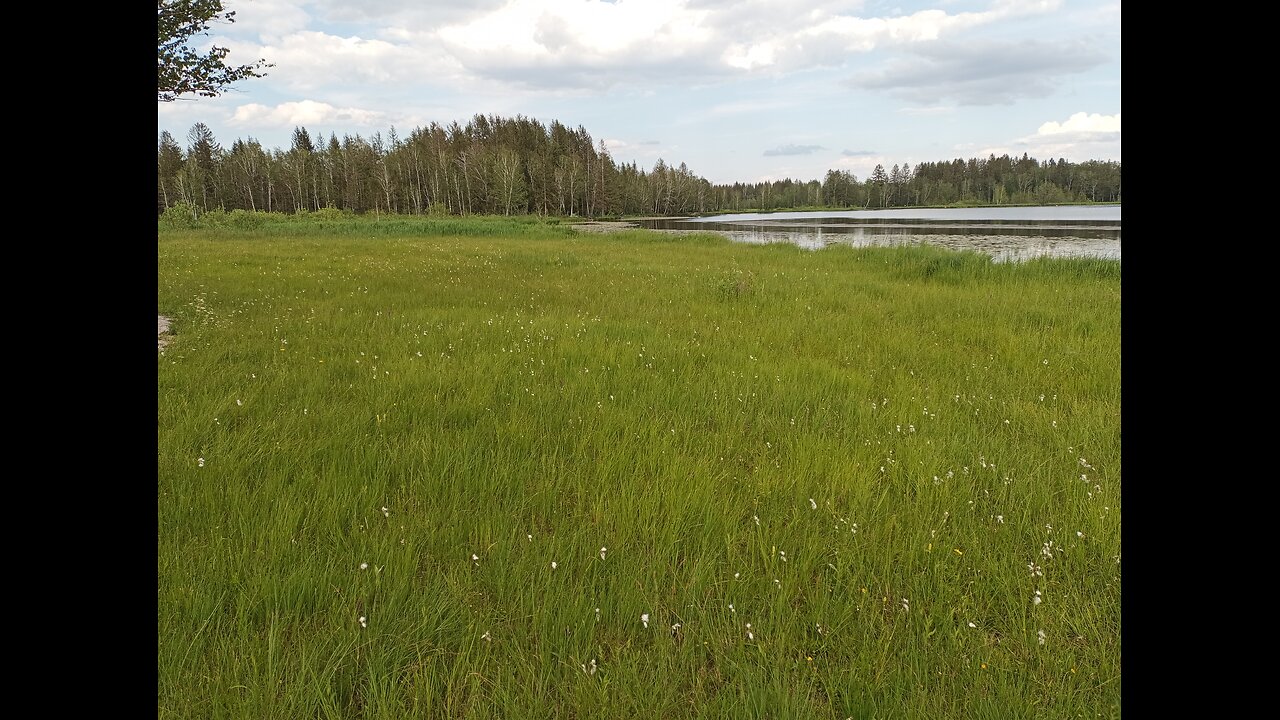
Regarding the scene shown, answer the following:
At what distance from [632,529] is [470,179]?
107881 millimetres

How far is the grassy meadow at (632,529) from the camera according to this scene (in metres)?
2.34

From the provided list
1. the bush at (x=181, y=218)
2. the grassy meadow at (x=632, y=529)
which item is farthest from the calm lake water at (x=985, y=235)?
the bush at (x=181, y=218)

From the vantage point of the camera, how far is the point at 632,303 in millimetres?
11469

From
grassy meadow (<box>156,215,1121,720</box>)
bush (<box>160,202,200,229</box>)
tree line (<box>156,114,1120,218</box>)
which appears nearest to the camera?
grassy meadow (<box>156,215,1121,720</box>)

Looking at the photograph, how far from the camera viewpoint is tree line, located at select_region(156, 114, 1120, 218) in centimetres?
9738

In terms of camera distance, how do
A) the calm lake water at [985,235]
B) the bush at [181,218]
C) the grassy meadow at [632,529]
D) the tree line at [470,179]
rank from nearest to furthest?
1. the grassy meadow at [632,529]
2. the calm lake water at [985,235]
3. the bush at [181,218]
4. the tree line at [470,179]

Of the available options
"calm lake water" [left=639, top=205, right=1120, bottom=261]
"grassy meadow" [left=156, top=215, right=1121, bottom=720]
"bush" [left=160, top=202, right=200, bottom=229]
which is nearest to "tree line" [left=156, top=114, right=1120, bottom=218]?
"bush" [left=160, top=202, right=200, bottom=229]

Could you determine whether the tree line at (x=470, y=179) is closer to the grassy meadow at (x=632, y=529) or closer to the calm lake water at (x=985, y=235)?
the calm lake water at (x=985, y=235)

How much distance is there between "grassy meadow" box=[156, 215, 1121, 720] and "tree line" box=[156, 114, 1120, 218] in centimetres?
8685

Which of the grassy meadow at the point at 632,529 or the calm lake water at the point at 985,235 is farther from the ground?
the calm lake water at the point at 985,235

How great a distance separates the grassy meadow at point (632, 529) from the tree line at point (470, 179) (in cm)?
8685

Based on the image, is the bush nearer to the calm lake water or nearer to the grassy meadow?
the calm lake water

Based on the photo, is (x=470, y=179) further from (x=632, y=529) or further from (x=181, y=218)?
(x=632, y=529)

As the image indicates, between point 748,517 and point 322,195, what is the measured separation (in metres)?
117
